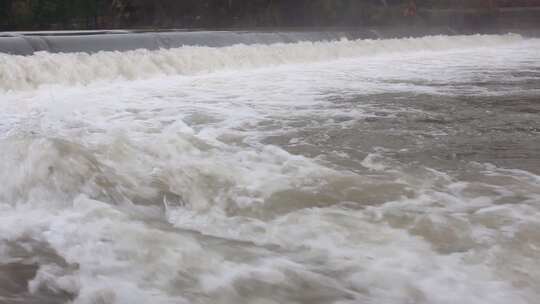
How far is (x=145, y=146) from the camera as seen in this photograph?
4141 mm

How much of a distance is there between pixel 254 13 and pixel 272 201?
69.6 ft

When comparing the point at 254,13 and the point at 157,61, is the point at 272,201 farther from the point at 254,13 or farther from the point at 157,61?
the point at 254,13

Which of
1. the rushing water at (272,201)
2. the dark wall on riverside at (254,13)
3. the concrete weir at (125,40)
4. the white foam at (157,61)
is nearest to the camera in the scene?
the rushing water at (272,201)

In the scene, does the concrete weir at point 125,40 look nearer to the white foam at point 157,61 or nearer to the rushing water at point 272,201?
the white foam at point 157,61

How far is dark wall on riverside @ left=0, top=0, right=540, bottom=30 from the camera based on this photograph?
65.9 feet

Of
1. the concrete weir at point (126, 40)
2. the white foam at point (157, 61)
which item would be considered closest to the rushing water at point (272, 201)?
the white foam at point (157, 61)

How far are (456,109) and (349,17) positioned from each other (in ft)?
63.8

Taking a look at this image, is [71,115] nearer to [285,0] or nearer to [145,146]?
[145,146]

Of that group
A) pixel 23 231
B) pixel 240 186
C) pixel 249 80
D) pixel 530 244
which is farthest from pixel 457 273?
pixel 249 80

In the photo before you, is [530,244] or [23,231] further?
[23,231]

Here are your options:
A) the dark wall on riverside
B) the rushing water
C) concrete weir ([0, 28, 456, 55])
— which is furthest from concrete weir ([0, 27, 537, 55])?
the dark wall on riverside

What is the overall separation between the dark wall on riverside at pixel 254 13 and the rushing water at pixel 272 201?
49.4ft

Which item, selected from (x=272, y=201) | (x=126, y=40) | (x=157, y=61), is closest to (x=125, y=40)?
(x=126, y=40)

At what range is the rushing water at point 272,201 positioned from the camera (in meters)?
2.19
